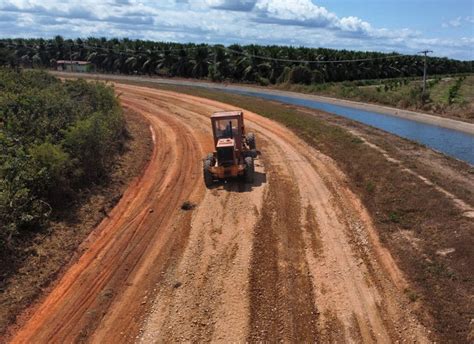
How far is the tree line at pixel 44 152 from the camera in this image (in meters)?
14.0

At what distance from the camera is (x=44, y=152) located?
50.7 ft

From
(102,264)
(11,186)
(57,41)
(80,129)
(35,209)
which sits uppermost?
(57,41)

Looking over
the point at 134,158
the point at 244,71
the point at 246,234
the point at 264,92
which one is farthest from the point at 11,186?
the point at 244,71

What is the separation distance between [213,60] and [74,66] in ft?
95.5

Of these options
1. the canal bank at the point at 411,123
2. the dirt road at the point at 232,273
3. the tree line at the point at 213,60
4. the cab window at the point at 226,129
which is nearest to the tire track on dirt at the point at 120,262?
the dirt road at the point at 232,273

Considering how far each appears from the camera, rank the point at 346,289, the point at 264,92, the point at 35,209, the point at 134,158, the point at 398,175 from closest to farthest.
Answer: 1. the point at 346,289
2. the point at 35,209
3. the point at 398,175
4. the point at 134,158
5. the point at 264,92

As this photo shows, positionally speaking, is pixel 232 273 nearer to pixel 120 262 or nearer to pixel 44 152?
pixel 120 262

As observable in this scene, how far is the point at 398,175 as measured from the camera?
1986 centimetres

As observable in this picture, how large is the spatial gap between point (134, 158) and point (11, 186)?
973 cm

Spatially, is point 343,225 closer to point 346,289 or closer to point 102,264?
point 346,289

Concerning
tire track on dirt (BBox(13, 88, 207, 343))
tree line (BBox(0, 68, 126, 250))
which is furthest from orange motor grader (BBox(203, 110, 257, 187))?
tree line (BBox(0, 68, 126, 250))

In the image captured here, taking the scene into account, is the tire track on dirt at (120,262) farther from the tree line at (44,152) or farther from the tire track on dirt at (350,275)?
the tire track on dirt at (350,275)

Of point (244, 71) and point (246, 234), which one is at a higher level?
point (244, 71)

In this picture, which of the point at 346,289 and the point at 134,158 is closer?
the point at 346,289
